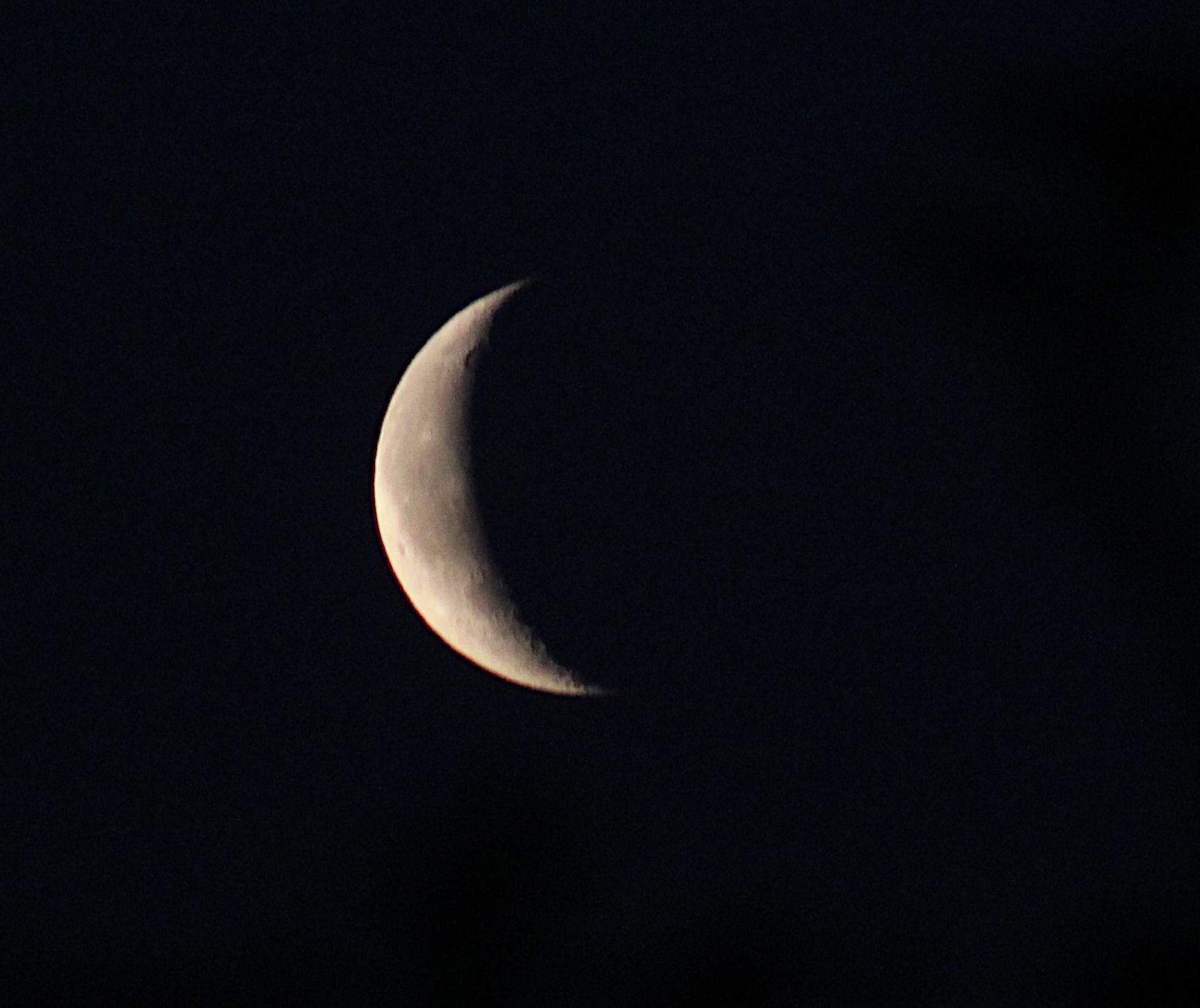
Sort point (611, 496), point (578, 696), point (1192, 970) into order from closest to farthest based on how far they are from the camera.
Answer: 1. point (611, 496)
2. point (578, 696)
3. point (1192, 970)

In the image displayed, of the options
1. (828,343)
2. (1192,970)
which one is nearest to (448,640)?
(828,343)

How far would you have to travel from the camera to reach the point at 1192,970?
14016 millimetres

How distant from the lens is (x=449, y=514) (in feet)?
25.4

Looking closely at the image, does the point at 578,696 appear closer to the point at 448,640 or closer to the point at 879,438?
the point at 448,640

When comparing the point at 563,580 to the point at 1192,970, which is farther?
the point at 1192,970

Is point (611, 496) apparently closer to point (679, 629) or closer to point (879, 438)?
point (679, 629)

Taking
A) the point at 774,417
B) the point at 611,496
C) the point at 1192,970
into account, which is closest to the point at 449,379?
the point at 611,496

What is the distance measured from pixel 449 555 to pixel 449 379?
1.00m

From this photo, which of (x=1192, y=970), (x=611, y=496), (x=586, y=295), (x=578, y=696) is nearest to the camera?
(x=611, y=496)

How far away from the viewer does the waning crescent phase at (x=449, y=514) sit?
7.70m

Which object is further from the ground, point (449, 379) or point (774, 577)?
point (449, 379)

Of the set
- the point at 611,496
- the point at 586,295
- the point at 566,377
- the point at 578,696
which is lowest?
the point at 578,696

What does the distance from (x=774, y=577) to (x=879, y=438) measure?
95cm

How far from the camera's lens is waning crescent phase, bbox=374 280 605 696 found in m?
7.70
